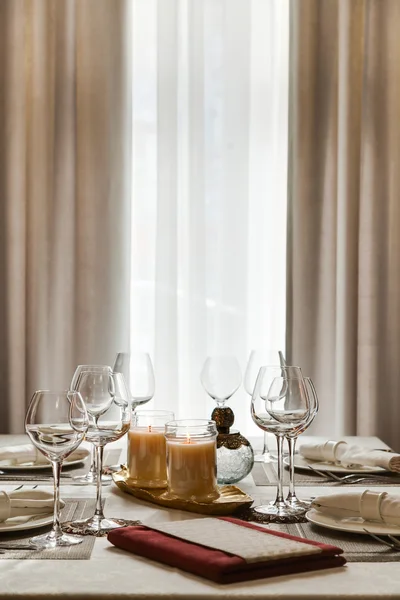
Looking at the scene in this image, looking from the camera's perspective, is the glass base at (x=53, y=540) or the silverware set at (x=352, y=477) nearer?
the glass base at (x=53, y=540)

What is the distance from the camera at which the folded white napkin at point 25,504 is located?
1.17 m

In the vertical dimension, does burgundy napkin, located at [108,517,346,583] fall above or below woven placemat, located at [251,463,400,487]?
above

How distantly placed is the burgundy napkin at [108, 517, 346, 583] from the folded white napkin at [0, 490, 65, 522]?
7.5 inches

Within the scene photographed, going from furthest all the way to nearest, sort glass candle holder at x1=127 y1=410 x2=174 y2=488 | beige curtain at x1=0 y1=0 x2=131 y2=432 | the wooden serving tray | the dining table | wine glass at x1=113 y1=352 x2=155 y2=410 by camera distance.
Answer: beige curtain at x1=0 y1=0 x2=131 y2=432
wine glass at x1=113 y1=352 x2=155 y2=410
glass candle holder at x1=127 y1=410 x2=174 y2=488
the wooden serving tray
the dining table

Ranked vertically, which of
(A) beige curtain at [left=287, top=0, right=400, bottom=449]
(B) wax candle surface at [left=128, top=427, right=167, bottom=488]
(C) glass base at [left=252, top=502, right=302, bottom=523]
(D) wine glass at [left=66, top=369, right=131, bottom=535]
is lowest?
(C) glass base at [left=252, top=502, right=302, bottom=523]

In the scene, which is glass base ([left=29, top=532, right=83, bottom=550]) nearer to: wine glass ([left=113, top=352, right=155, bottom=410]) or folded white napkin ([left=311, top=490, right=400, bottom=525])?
folded white napkin ([left=311, top=490, right=400, bottom=525])

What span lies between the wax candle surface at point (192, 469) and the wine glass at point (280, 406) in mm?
90

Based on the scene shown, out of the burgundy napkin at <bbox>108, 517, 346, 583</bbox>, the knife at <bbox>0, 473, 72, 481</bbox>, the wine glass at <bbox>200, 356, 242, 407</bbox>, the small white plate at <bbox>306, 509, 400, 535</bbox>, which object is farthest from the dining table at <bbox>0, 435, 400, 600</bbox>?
Answer: the wine glass at <bbox>200, 356, 242, 407</bbox>

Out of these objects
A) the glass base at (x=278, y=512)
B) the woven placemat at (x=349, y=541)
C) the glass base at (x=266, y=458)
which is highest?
the glass base at (x=278, y=512)

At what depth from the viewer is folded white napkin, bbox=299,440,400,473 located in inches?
62.6

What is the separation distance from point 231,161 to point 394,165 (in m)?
0.59

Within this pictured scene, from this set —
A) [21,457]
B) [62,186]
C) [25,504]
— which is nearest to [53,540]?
[25,504]

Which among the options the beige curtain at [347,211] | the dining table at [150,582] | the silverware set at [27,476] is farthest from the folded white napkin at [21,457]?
the beige curtain at [347,211]

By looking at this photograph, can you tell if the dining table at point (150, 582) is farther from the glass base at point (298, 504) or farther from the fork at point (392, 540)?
the glass base at point (298, 504)
